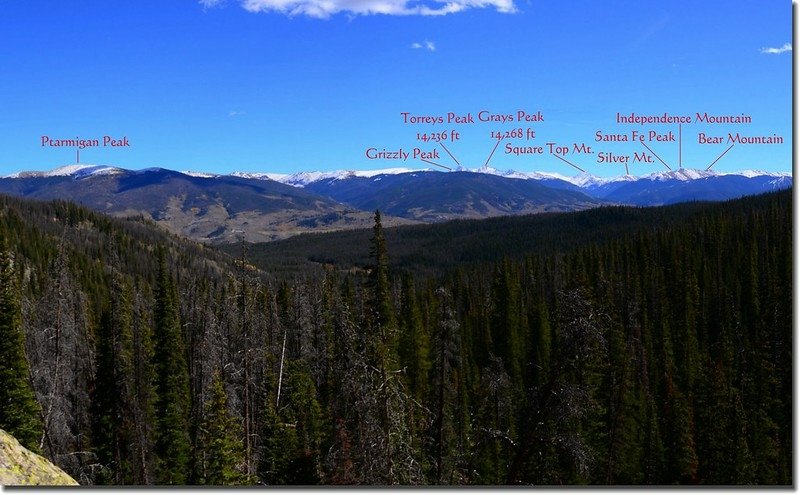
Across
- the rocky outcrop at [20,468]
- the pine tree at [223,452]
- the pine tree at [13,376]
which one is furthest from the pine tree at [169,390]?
the rocky outcrop at [20,468]

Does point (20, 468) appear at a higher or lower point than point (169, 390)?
higher

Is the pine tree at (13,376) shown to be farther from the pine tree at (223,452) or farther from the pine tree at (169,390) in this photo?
the pine tree at (169,390)

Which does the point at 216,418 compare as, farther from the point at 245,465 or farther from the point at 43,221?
Answer: the point at 43,221

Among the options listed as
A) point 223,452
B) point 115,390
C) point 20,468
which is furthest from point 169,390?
point 20,468

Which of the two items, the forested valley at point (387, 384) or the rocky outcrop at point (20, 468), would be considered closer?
the rocky outcrop at point (20, 468)

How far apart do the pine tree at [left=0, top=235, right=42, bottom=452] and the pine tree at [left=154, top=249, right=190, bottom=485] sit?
47.0ft

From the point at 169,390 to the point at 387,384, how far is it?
3437 cm

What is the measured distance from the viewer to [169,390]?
4800 centimetres

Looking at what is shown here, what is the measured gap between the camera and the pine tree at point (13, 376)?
2970cm

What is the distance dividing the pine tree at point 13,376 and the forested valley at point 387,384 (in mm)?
81

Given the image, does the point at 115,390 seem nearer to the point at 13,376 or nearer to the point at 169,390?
the point at 169,390

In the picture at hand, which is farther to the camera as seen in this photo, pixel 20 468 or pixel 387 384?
pixel 387 384

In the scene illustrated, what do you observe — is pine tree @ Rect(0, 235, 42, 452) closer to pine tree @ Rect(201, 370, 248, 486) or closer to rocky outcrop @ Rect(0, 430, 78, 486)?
pine tree @ Rect(201, 370, 248, 486)

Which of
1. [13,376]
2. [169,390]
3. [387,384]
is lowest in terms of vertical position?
[169,390]
